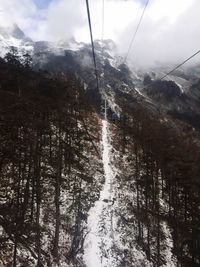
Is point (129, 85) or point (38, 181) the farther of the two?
point (129, 85)

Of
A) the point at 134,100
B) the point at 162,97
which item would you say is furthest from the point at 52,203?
the point at 162,97

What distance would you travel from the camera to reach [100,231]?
109 ft

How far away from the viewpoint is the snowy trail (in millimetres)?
29445

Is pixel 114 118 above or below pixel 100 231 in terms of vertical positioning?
above

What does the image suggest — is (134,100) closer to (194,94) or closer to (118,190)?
(194,94)

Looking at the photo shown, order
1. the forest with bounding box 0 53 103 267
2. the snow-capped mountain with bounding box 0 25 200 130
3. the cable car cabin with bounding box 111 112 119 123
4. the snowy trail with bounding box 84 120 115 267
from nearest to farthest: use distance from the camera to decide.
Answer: the forest with bounding box 0 53 103 267 → the snowy trail with bounding box 84 120 115 267 → the cable car cabin with bounding box 111 112 119 123 → the snow-capped mountain with bounding box 0 25 200 130

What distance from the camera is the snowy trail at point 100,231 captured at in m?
29.4

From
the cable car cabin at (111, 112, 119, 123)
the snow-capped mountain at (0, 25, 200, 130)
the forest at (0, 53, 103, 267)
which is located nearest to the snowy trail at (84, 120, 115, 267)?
the forest at (0, 53, 103, 267)

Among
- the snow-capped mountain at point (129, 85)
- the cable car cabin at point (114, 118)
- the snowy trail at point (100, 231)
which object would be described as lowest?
the snowy trail at point (100, 231)

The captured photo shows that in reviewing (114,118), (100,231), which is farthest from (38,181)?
(114,118)

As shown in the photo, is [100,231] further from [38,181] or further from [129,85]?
[129,85]

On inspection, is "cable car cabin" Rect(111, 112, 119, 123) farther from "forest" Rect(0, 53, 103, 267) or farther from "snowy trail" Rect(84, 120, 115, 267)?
"snowy trail" Rect(84, 120, 115, 267)

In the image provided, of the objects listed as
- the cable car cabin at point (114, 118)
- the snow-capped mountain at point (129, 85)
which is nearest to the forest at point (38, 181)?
the cable car cabin at point (114, 118)

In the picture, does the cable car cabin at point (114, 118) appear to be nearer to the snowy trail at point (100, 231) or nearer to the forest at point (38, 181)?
the forest at point (38, 181)
